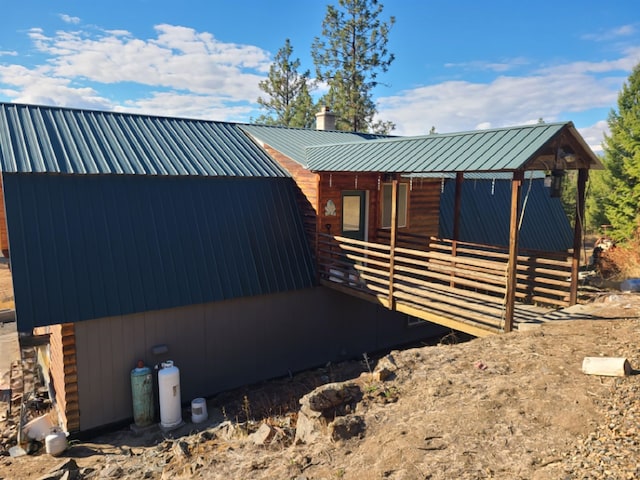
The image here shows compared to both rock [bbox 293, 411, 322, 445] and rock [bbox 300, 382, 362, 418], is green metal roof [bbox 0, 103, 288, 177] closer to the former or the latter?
rock [bbox 300, 382, 362, 418]

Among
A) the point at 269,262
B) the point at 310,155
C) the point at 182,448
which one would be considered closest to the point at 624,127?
the point at 310,155

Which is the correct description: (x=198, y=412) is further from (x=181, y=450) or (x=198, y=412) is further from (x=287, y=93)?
(x=287, y=93)

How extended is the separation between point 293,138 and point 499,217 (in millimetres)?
7488

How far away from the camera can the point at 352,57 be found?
29.7 metres

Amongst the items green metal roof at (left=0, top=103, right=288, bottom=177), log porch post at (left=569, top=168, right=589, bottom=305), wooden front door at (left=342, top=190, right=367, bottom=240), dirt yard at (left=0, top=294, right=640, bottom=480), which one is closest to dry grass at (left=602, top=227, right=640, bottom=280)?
log porch post at (left=569, top=168, right=589, bottom=305)

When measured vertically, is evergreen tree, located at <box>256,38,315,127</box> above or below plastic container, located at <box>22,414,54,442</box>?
above

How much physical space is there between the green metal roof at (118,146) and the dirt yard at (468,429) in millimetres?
5360

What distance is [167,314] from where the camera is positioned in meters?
9.01

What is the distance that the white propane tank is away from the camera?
8.48 meters

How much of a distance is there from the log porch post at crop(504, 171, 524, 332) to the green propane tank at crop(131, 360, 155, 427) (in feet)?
21.1

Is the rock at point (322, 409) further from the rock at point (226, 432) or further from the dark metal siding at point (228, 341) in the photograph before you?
the dark metal siding at point (228, 341)

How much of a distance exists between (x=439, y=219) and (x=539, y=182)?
7621mm

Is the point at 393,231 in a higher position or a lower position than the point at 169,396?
higher

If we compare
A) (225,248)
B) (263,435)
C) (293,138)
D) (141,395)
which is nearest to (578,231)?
(263,435)
